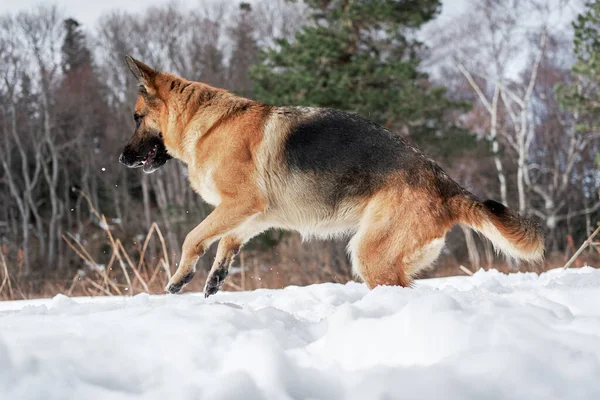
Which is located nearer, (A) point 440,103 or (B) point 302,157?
(B) point 302,157

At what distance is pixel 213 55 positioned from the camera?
25.9m

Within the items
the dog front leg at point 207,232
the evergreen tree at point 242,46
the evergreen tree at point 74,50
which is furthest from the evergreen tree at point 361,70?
the evergreen tree at point 74,50

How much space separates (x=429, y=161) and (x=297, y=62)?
12.5m

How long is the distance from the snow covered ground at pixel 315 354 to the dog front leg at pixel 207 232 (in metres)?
1.78

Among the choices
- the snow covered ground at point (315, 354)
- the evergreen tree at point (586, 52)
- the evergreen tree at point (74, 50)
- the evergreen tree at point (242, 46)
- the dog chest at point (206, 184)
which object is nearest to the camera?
the snow covered ground at point (315, 354)

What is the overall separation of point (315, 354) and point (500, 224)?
7.68ft

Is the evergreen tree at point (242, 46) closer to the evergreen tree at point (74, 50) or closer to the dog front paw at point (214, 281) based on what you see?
the evergreen tree at point (74, 50)

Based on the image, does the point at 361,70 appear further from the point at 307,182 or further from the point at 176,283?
the point at 176,283

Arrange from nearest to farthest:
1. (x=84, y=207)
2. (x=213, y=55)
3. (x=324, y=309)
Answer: (x=324, y=309) < (x=213, y=55) < (x=84, y=207)

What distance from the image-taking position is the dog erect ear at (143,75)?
446cm

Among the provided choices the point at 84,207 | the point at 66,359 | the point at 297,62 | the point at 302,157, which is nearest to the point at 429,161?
the point at 302,157

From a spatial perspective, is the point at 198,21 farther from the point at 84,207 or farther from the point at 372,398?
the point at 372,398

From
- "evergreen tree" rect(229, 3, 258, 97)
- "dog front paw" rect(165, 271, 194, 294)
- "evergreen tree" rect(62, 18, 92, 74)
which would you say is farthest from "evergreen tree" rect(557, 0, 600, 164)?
"evergreen tree" rect(62, 18, 92, 74)

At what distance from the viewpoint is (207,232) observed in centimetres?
387
